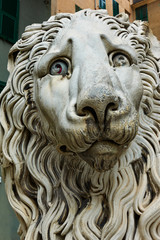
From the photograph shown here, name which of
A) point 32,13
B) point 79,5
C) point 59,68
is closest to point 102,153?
point 59,68

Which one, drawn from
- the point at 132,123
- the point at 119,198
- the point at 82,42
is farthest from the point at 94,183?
the point at 82,42

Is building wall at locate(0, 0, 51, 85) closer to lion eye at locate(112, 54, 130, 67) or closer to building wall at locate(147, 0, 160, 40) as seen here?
building wall at locate(147, 0, 160, 40)

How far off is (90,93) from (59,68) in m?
0.22

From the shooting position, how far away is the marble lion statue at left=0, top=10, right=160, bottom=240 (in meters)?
0.79

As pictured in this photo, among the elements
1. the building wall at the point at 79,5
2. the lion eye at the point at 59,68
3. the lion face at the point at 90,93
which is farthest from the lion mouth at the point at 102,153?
the building wall at the point at 79,5

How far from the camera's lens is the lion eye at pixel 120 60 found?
949 mm

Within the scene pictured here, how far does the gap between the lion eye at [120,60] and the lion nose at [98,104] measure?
21cm

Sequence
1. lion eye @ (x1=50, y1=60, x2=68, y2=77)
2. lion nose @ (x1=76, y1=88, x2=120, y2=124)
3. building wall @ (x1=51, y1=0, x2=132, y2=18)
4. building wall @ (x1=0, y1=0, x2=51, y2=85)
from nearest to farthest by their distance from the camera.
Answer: lion nose @ (x1=76, y1=88, x2=120, y2=124)
lion eye @ (x1=50, y1=60, x2=68, y2=77)
building wall @ (x1=51, y1=0, x2=132, y2=18)
building wall @ (x1=0, y1=0, x2=51, y2=85)

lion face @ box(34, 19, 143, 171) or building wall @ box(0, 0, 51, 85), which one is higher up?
building wall @ box(0, 0, 51, 85)

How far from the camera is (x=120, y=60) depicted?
0.95m

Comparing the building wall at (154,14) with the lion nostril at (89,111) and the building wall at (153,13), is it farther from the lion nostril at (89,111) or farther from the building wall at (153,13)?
the lion nostril at (89,111)

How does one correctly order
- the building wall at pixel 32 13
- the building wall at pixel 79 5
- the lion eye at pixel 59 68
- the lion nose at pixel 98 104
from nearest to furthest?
the lion nose at pixel 98 104 < the lion eye at pixel 59 68 < the building wall at pixel 79 5 < the building wall at pixel 32 13

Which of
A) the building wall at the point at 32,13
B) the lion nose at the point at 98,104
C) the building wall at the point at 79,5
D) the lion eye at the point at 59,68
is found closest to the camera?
the lion nose at the point at 98,104

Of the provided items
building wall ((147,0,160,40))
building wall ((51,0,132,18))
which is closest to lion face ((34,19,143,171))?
building wall ((51,0,132,18))
